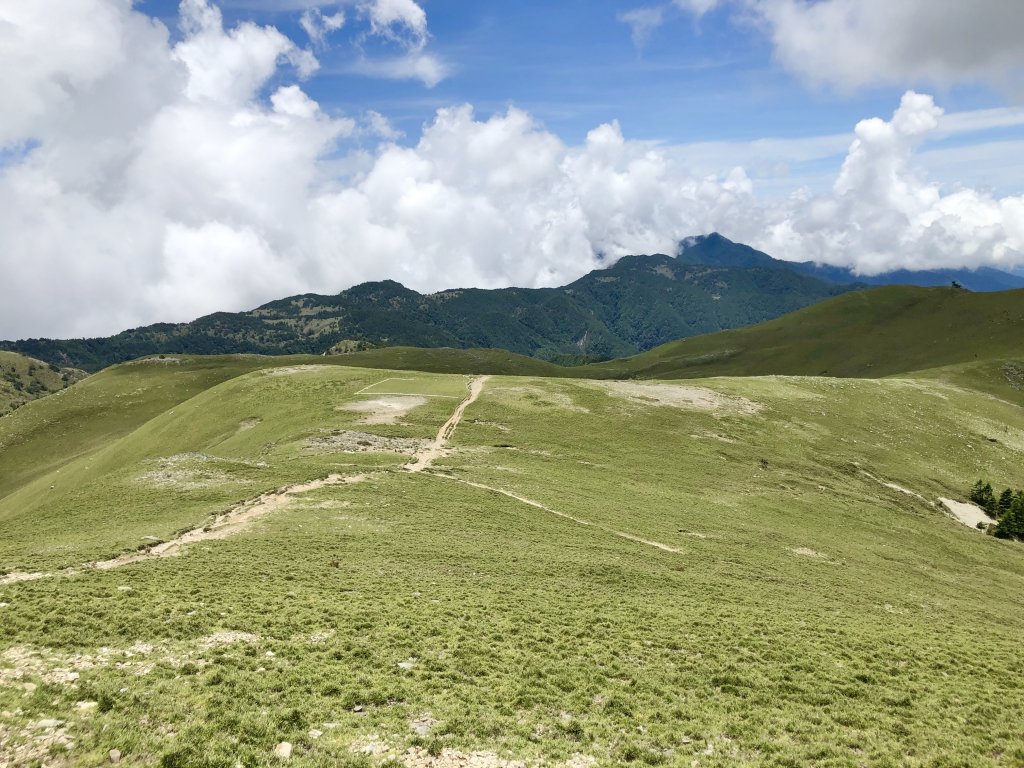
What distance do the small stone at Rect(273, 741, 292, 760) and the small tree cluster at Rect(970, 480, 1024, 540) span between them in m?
78.6

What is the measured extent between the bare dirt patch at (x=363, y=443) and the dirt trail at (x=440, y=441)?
1327 millimetres

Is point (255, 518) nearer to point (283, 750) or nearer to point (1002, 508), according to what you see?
point (283, 750)

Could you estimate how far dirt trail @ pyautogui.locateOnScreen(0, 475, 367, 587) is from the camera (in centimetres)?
2922

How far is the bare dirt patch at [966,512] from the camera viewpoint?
228 feet

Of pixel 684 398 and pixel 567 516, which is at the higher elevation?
pixel 684 398

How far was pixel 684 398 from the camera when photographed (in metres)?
99.6

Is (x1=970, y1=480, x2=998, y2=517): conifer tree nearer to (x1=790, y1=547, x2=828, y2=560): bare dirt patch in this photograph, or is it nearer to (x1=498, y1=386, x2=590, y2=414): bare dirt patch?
(x1=790, y1=547, x2=828, y2=560): bare dirt patch

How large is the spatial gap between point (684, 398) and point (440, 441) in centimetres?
4825

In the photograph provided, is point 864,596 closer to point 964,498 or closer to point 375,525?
point 375,525

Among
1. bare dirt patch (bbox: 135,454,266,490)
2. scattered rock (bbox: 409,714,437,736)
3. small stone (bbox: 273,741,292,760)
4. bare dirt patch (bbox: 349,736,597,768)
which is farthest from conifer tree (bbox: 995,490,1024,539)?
bare dirt patch (bbox: 135,454,266,490)

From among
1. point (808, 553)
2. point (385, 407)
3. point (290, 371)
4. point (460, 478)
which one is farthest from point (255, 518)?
point (290, 371)

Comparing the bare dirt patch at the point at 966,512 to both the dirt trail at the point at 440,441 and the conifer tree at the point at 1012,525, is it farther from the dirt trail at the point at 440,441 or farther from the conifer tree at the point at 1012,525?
the dirt trail at the point at 440,441

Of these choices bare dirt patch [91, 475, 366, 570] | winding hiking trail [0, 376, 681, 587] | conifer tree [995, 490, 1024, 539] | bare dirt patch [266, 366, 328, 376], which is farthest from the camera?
bare dirt patch [266, 366, 328, 376]

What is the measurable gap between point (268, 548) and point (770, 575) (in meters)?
33.7
